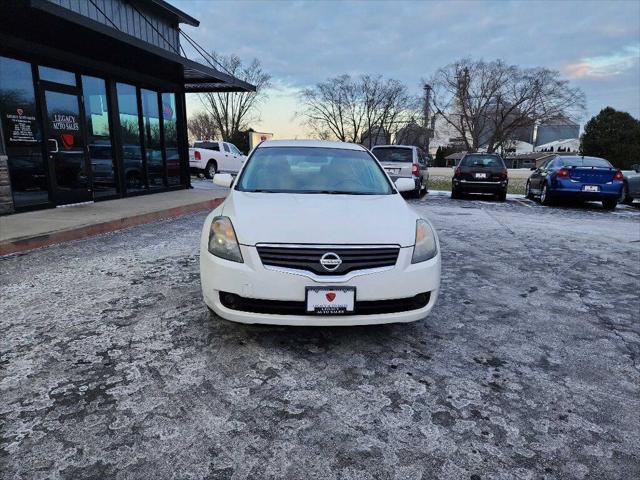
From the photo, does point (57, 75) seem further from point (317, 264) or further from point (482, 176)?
point (482, 176)

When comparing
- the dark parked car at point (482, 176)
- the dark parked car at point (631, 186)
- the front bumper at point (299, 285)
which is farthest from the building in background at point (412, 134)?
the front bumper at point (299, 285)

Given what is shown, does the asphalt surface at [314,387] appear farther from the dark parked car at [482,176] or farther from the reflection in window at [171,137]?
the dark parked car at [482,176]

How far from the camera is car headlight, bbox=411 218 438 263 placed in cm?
299

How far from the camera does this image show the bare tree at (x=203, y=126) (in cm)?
5528

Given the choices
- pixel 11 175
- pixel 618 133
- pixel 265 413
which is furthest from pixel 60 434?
pixel 618 133

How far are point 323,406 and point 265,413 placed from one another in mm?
319

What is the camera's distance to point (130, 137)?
36.5ft

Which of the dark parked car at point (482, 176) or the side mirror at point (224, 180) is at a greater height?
the side mirror at point (224, 180)

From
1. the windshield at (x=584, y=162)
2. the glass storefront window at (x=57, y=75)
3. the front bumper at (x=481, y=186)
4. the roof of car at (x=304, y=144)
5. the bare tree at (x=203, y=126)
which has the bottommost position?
the front bumper at (x=481, y=186)

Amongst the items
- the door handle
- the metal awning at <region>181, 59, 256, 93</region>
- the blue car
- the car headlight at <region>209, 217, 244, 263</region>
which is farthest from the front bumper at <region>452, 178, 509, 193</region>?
the car headlight at <region>209, 217, 244, 263</region>

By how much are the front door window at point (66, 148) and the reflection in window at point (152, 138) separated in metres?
2.48

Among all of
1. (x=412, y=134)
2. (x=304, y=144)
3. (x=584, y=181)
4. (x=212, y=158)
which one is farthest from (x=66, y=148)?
(x=412, y=134)

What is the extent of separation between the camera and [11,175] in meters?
7.79

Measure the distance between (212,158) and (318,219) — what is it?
17654 mm
